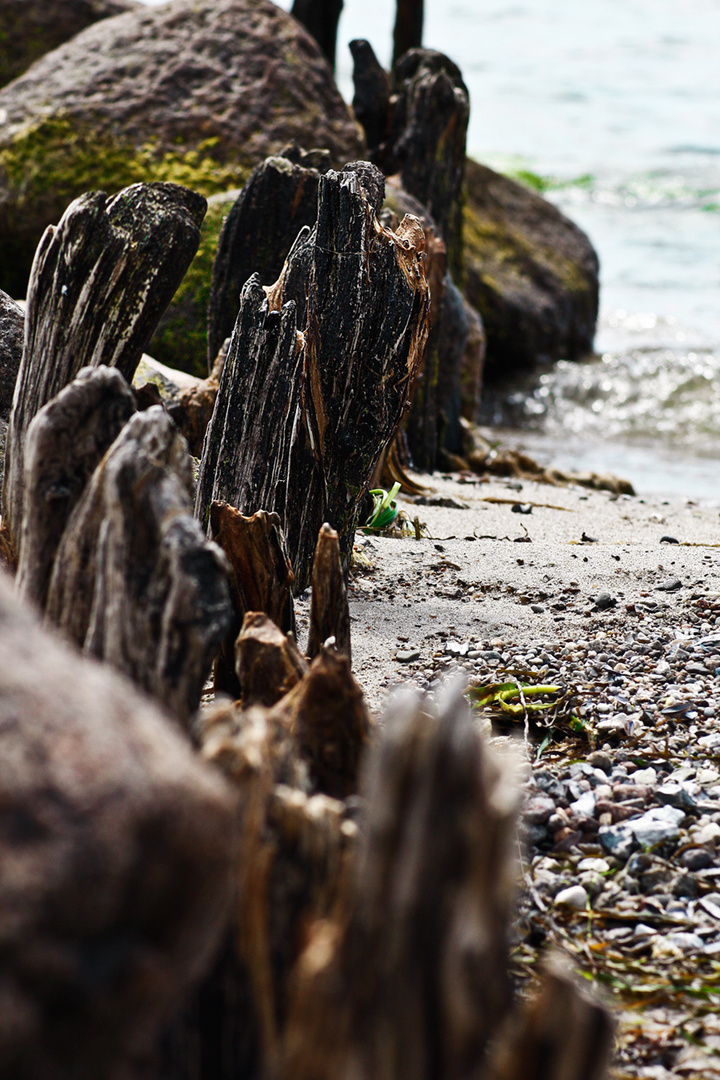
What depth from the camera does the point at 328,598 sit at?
2.27 metres

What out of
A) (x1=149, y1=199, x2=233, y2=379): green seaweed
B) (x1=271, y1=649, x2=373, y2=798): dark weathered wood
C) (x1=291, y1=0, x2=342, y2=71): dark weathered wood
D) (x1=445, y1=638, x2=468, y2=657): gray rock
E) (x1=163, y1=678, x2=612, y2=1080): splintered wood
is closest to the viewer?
(x1=163, y1=678, x2=612, y2=1080): splintered wood

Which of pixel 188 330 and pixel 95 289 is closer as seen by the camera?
pixel 95 289

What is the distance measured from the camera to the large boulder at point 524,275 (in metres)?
12.5

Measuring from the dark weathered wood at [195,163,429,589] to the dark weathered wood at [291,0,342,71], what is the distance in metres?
10.5

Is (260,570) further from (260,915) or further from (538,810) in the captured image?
(260,915)

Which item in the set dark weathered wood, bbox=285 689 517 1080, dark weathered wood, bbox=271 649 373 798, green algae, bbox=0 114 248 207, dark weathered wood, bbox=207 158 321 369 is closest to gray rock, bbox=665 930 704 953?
dark weathered wood, bbox=271 649 373 798

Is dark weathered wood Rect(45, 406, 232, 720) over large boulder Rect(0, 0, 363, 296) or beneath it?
beneath

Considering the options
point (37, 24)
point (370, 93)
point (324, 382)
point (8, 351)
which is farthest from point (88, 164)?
point (324, 382)

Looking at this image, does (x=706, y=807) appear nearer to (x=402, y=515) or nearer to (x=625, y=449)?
(x=402, y=515)

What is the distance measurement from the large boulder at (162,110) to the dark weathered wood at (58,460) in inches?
260

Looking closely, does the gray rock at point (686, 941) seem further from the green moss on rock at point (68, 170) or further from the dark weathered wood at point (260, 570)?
the green moss on rock at point (68, 170)

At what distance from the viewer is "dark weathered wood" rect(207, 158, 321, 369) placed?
4957 mm

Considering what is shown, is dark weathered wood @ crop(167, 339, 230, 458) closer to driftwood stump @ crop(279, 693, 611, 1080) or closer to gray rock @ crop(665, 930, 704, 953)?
gray rock @ crop(665, 930, 704, 953)

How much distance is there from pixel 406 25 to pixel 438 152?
5691 mm
